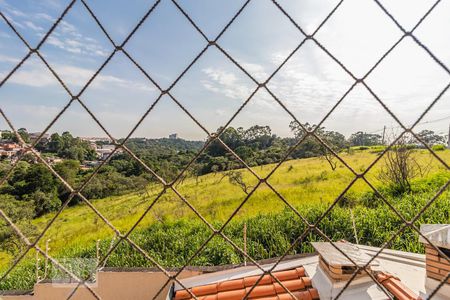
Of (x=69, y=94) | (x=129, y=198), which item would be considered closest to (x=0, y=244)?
(x=129, y=198)

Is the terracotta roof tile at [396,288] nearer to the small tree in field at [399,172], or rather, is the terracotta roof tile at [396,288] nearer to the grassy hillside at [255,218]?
the grassy hillside at [255,218]

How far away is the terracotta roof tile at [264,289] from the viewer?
2711mm

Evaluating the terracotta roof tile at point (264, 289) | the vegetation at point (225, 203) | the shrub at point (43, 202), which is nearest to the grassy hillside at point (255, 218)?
the vegetation at point (225, 203)

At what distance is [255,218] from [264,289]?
444cm

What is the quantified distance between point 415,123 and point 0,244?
1417 centimetres

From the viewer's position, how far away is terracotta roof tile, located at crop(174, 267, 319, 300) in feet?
8.89

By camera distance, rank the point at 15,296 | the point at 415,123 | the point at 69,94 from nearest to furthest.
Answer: the point at 415,123
the point at 69,94
the point at 15,296

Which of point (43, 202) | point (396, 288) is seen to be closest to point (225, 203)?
point (396, 288)

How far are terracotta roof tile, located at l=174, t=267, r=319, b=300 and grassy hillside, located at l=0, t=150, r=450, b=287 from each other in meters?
0.88

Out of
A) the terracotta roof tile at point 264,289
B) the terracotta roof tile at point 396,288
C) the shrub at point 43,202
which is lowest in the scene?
the shrub at point 43,202

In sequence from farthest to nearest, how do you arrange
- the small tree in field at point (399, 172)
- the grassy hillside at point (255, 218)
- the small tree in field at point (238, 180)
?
the small tree in field at point (238, 180)
the small tree in field at point (399, 172)
the grassy hillside at point (255, 218)

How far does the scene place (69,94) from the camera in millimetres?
959

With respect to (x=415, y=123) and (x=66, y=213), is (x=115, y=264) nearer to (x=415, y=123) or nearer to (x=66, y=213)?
(x=415, y=123)

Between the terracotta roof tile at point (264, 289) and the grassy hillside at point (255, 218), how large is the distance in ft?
2.89
